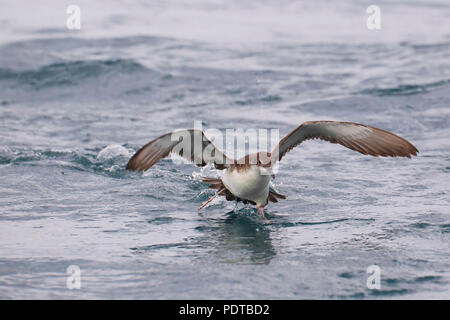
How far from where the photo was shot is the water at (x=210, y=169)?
5910 mm

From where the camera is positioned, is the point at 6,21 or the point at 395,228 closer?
the point at 395,228

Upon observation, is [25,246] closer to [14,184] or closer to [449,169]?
[14,184]

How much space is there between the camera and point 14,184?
336 inches

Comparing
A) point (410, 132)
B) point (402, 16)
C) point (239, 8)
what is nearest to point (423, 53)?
point (402, 16)

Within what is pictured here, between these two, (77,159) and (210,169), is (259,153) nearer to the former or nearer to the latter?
(210,169)

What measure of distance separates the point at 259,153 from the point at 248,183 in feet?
Answer: 1.17

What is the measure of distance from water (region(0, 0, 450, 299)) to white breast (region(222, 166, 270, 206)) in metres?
0.33

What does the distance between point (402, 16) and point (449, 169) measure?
38.4 ft

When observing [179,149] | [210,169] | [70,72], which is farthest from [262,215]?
[70,72]

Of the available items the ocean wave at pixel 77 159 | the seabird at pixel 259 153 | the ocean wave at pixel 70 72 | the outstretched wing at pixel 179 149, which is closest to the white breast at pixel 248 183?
the seabird at pixel 259 153

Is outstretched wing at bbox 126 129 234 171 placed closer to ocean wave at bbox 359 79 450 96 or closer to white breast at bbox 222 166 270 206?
white breast at bbox 222 166 270 206
